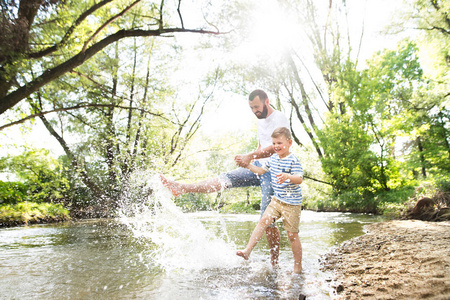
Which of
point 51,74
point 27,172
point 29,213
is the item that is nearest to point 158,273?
point 51,74

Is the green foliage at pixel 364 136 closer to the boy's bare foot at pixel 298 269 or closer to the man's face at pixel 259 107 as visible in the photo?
the man's face at pixel 259 107

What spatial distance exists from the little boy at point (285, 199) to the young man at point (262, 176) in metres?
0.29

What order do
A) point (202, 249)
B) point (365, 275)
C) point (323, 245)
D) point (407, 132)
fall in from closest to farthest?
point (365, 275), point (202, 249), point (323, 245), point (407, 132)

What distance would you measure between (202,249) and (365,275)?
2079 mm

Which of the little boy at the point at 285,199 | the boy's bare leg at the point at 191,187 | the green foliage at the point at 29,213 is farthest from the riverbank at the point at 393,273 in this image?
the green foliage at the point at 29,213

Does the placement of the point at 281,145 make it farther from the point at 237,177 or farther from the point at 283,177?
the point at 237,177

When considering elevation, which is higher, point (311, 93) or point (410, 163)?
point (311, 93)

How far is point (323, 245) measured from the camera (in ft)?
15.0

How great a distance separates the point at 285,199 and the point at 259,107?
4.18 feet

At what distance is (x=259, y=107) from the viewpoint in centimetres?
366

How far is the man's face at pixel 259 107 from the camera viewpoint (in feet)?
12.0

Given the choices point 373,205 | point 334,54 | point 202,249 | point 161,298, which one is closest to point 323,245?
point 202,249

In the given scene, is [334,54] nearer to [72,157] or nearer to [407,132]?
[407,132]

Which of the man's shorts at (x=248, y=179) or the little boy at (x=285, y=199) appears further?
the man's shorts at (x=248, y=179)
